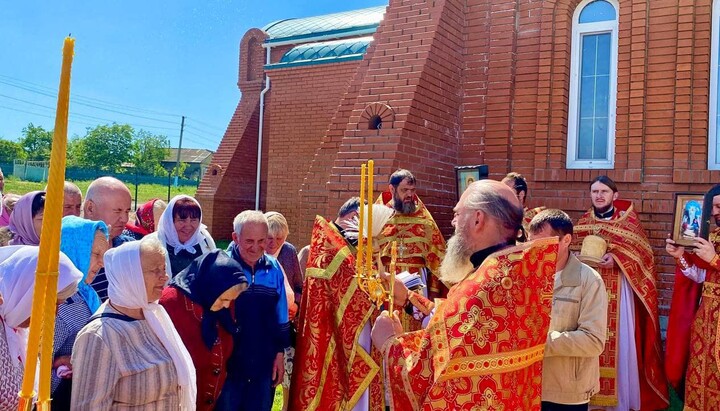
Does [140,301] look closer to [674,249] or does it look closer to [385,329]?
[385,329]

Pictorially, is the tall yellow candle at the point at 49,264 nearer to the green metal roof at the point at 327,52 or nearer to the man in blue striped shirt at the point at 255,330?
the man in blue striped shirt at the point at 255,330

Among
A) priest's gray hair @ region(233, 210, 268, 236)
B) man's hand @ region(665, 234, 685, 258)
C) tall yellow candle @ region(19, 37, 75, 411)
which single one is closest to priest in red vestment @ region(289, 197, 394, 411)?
priest's gray hair @ region(233, 210, 268, 236)

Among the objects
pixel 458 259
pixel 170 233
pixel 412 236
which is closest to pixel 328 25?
pixel 412 236

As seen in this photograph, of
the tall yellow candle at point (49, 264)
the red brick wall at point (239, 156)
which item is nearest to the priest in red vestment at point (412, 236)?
the tall yellow candle at point (49, 264)

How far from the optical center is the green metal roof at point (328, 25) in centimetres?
1270

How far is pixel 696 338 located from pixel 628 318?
1.84ft

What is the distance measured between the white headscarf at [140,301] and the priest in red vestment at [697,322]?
3.62m

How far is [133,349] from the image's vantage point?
2.51 metres

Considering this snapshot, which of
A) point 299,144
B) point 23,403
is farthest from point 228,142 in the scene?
point 23,403

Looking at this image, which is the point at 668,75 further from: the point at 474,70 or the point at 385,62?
the point at 385,62

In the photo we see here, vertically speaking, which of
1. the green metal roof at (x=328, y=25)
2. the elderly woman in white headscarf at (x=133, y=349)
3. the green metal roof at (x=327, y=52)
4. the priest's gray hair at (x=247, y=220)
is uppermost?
the green metal roof at (x=328, y=25)

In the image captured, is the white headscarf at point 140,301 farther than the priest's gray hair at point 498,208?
Yes

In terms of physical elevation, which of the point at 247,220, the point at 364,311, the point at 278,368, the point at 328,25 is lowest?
the point at 278,368

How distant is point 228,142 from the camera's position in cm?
1489
